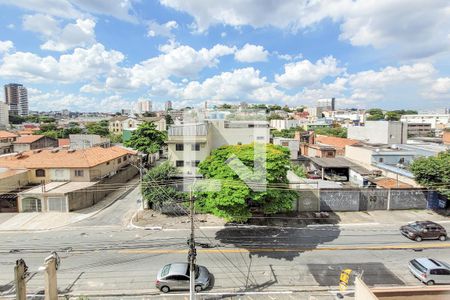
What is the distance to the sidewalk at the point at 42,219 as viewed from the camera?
22453 mm

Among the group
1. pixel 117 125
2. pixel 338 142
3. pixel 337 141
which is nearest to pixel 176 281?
pixel 338 142

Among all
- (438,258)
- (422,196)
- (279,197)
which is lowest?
(438,258)

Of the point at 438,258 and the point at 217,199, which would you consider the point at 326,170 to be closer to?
the point at 438,258

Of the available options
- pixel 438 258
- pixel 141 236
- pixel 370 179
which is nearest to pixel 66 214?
pixel 141 236

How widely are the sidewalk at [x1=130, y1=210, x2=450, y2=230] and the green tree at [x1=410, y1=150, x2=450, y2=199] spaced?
3068 mm

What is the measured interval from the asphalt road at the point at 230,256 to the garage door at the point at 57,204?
3936mm

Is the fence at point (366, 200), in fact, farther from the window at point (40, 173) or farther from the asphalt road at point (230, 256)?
the window at point (40, 173)

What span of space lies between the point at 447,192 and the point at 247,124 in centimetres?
2338

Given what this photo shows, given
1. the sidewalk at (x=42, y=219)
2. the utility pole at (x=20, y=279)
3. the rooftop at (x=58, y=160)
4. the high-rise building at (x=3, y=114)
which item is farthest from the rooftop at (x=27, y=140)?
the high-rise building at (x=3, y=114)

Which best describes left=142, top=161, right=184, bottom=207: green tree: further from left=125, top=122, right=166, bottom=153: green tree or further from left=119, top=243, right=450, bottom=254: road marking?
left=125, top=122, right=166, bottom=153: green tree

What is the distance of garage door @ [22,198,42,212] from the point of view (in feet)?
84.4

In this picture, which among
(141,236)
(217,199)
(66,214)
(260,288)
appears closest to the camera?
(260,288)

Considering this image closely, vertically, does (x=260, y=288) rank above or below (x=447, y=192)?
below

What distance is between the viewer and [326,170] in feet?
130
